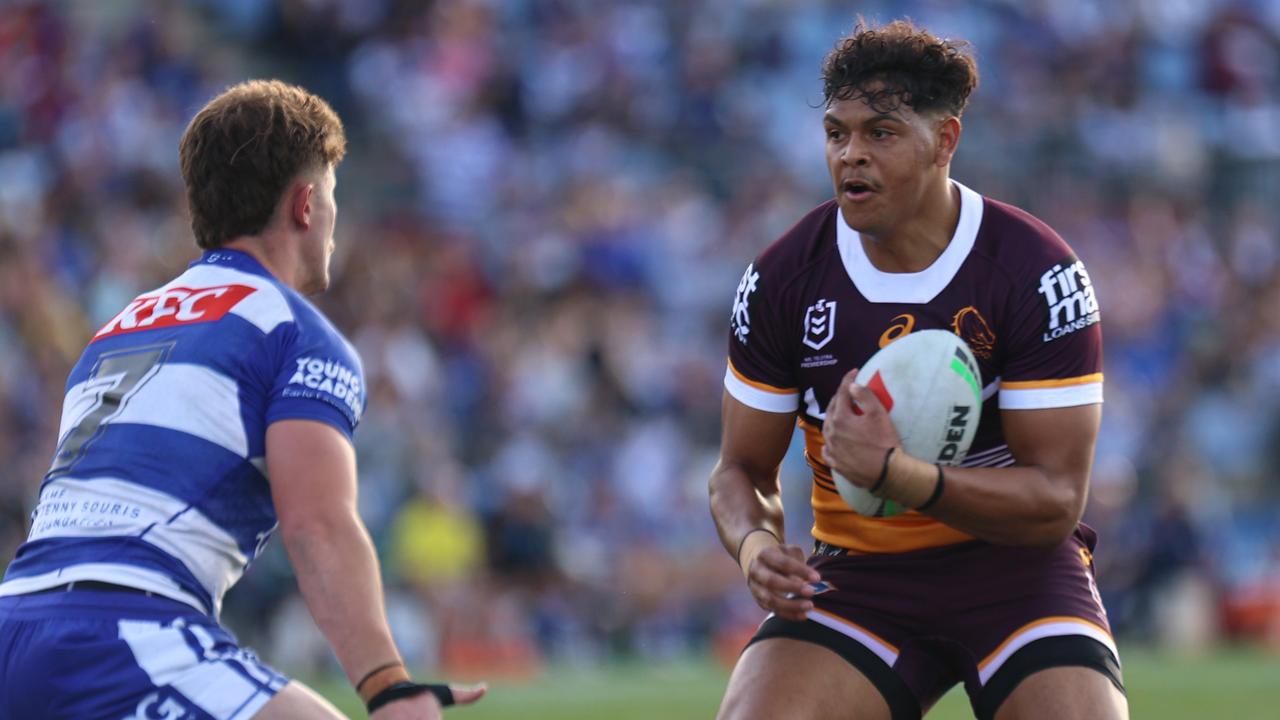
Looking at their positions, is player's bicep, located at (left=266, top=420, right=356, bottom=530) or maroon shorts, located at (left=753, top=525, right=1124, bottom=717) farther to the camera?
maroon shorts, located at (left=753, top=525, right=1124, bottom=717)

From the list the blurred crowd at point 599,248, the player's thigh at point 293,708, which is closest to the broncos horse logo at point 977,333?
the player's thigh at point 293,708

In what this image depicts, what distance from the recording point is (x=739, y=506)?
5.26 m

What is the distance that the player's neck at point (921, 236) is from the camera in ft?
16.9

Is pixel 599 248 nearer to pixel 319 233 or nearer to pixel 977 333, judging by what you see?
pixel 977 333

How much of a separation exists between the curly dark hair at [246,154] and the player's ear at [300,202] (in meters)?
0.03

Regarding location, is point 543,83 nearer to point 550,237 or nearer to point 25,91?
point 550,237

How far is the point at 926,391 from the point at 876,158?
27.0 inches

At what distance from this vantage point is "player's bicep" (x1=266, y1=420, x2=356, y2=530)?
391cm

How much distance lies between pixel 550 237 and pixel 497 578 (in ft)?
11.4

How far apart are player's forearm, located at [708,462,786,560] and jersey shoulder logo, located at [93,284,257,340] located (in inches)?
65.0

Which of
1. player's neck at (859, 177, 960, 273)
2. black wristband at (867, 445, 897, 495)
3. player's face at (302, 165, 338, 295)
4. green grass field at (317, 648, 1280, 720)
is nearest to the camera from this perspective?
player's face at (302, 165, 338, 295)

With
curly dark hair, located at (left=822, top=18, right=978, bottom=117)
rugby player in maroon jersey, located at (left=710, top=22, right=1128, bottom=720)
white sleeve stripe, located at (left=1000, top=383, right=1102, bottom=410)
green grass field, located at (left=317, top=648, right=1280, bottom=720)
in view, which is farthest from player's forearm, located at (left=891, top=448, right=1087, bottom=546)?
green grass field, located at (left=317, top=648, right=1280, bottom=720)

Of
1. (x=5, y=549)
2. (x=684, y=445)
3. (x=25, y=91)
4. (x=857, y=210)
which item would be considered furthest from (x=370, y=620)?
(x=25, y=91)

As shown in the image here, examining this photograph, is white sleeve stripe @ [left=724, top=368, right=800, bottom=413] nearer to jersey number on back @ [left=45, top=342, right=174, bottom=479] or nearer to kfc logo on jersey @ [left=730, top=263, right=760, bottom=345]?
kfc logo on jersey @ [left=730, top=263, right=760, bottom=345]
